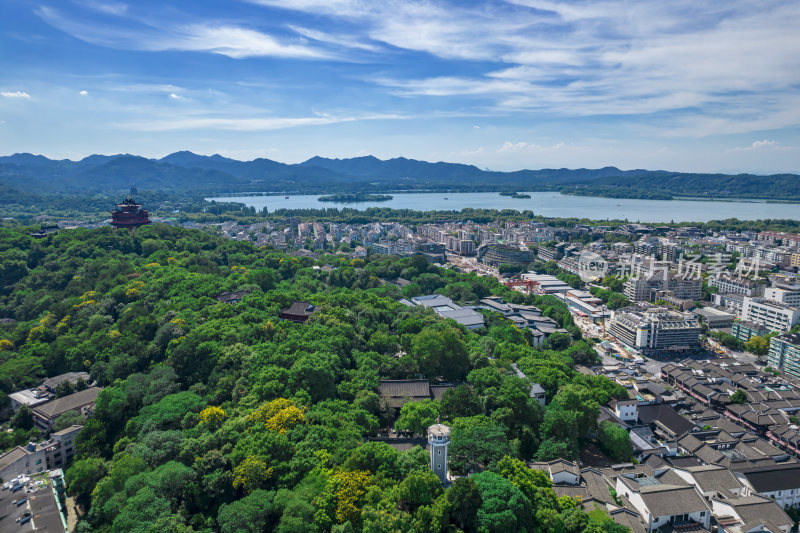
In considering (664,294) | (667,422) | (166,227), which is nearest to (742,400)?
(667,422)

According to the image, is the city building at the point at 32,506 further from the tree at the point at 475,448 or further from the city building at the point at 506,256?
the city building at the point at 506,256

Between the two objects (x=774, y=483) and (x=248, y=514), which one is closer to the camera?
(x=248, y=514)

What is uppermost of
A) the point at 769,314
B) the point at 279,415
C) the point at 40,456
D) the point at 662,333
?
the point at 279,415

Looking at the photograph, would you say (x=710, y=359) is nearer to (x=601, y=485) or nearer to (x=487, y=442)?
(x=601, y=485)

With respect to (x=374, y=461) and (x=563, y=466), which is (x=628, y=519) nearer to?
(x=563, y=466)

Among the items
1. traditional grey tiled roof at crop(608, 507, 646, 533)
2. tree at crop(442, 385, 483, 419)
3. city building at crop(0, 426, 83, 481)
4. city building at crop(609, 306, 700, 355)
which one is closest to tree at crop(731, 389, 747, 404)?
city building at crop(609, 306, 700, 355)

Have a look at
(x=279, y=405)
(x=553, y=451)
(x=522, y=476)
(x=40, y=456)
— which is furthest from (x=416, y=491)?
(x=40, y=456)
